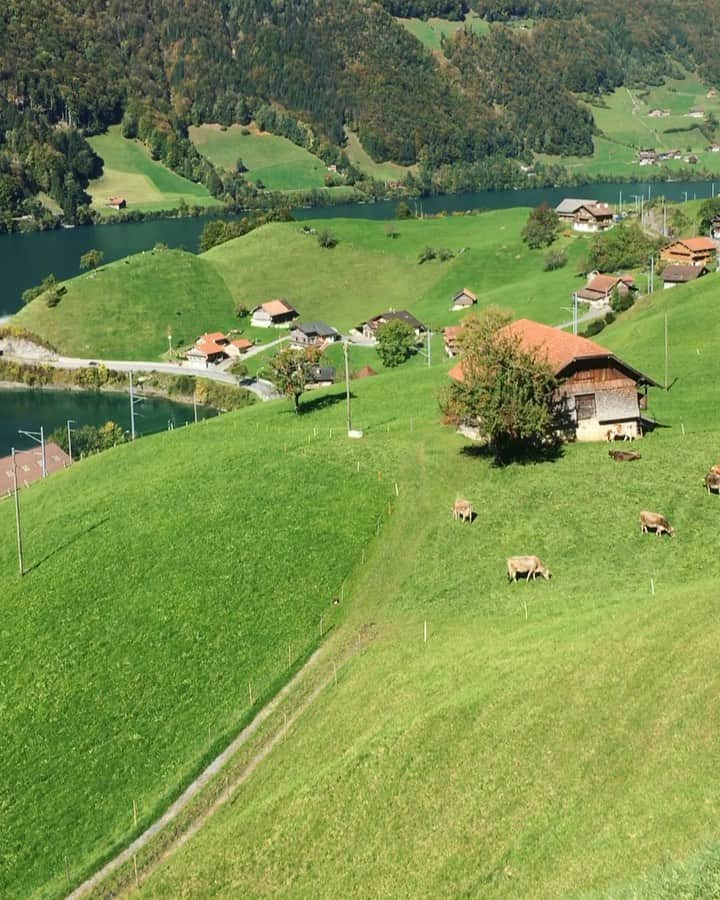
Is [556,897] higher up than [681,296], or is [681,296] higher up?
[556,897]

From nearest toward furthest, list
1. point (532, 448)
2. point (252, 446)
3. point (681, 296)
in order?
point (532, 448) → point (252, 446) → point (681, 296)

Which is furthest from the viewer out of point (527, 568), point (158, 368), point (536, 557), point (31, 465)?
point (158, 368)

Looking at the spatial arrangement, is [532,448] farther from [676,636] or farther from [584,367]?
[676,636]

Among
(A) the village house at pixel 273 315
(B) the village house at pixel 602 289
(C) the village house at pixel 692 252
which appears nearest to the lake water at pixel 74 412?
(A) the village house at pixel 273 315

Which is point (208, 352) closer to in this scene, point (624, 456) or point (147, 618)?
point (624, 456)

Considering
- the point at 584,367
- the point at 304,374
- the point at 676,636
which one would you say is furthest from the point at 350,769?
the point at 304,374

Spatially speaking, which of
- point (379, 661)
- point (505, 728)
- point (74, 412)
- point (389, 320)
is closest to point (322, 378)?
point (389, 320)
